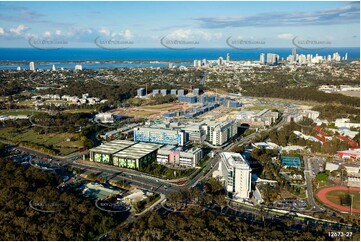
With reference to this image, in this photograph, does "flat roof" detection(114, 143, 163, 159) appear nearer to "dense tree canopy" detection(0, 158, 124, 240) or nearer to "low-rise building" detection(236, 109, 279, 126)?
"dense tree canopy" detection(0, 158, 124, 240)

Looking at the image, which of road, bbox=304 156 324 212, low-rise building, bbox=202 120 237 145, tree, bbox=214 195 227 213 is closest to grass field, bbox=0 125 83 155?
low-rise building, bbox=202 120 237 145

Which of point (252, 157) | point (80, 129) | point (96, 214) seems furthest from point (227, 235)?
point (80, 129)

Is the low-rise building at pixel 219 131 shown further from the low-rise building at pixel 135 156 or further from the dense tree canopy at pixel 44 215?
the dense tree canopy at pixel 44 215

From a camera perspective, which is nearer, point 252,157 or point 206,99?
point 252,157

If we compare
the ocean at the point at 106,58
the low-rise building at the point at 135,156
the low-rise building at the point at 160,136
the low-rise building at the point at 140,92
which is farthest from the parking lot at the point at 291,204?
the ocean at the point at 106,58

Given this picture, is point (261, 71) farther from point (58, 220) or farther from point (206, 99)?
point (58, 220)

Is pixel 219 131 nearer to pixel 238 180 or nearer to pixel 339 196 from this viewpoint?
pixel 238 180

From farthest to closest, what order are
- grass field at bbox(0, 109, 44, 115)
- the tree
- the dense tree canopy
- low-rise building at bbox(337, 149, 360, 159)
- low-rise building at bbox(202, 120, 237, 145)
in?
grass field at bbox(0, 109, 44, 115)
low-rise building at bbox(202, 120, 237, 145)
low-rise building at bbox(337, 149, 360, 159)
the tree
the dense tree canopy
